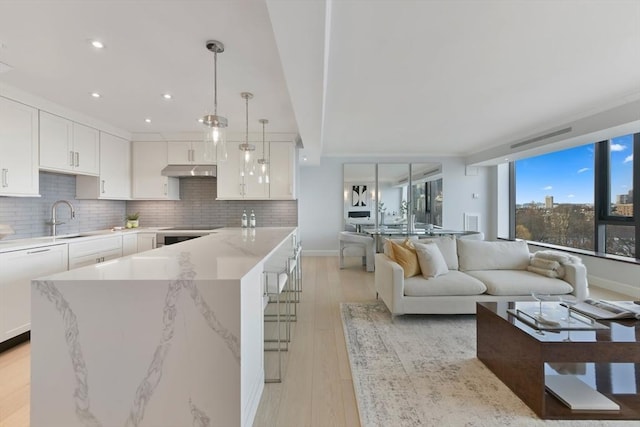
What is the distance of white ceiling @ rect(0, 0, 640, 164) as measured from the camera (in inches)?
79.3

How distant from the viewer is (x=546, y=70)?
9.84ft

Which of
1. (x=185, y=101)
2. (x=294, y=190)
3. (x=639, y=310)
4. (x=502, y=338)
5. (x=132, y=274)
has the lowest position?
(x=502, y=338)

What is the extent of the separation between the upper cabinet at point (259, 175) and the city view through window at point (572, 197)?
518cm

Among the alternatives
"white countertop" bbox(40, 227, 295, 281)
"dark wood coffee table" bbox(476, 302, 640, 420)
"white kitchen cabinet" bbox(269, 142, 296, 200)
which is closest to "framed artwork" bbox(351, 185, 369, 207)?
"white kitchen cabinet" bbox(269, 142, 296, 200)

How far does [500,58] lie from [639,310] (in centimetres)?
230

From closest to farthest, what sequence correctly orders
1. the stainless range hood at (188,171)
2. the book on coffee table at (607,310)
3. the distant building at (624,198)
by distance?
1. the book on coffee table at (607,310)
2. the distant building at (624,198)
3. the stainless range hood at (188,171)

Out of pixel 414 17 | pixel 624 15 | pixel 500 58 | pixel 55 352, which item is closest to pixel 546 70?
pixel 500 58

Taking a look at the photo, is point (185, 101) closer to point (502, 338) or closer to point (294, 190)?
point (294, 190)

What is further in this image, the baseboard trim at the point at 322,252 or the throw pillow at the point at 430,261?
the baseboard trim at the point at 322,252

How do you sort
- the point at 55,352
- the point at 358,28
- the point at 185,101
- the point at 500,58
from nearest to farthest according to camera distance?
the point at 55,352 → the point at 358,28 → the point at 500,58 → the point at 185,101

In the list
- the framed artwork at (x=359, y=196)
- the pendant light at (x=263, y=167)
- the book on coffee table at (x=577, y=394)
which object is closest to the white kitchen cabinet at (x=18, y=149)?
the pendant light at (x=263, y=167)

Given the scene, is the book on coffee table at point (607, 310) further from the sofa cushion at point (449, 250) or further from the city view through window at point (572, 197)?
the city view through window at point (572, 197)

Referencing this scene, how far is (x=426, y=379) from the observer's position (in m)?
2.20

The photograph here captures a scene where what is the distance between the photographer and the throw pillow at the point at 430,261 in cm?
338
